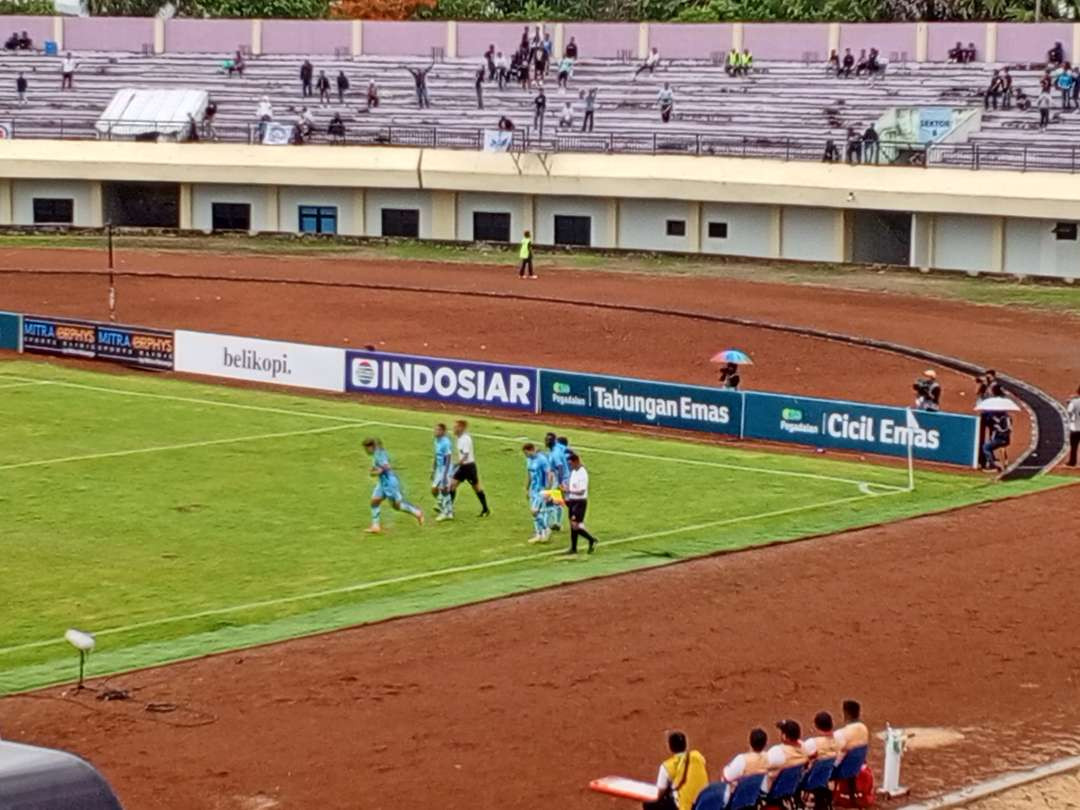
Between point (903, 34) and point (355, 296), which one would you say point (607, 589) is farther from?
point (903, 34)

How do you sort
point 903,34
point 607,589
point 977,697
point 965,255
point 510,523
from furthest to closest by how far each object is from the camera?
point 903,34, point 965,255, point 510,523, point 607,589, point 977,697

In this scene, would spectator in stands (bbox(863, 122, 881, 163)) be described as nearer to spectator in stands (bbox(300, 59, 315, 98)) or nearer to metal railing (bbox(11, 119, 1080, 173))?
metal railing (bbox(11, 119, 1080, 173))

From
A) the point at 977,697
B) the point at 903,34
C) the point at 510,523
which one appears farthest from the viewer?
the point at 903,34

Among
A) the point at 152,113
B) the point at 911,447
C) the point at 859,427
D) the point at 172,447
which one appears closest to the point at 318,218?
the point at 152,113

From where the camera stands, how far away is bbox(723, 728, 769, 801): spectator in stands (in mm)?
17891

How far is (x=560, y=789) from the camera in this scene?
64.3 ft

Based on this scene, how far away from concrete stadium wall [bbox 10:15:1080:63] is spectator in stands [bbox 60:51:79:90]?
359 cm

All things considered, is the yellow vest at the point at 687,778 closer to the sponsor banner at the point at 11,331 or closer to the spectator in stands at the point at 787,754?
the spectator in stands at the point at 787,754

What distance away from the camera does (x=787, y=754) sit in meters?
18.4

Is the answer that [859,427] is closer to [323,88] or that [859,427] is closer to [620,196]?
[620,196]

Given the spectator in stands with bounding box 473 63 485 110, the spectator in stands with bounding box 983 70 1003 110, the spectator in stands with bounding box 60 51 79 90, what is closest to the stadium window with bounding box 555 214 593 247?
the spectator in stands with bounding box 473 63 485 110

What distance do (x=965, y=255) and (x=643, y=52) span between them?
854 inches

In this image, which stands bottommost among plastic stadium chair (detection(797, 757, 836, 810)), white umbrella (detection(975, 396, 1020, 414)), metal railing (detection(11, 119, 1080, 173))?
plastic stadium chair (detection(797, 757, 836, 810))

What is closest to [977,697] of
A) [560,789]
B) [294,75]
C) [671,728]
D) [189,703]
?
[671,728]
